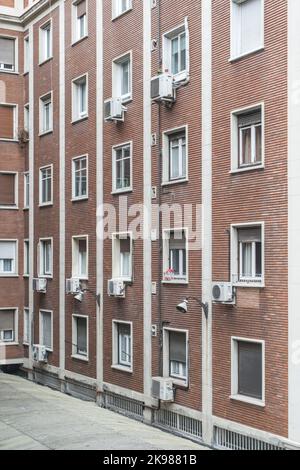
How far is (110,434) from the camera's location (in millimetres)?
15781

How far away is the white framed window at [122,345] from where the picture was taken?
61.0ft

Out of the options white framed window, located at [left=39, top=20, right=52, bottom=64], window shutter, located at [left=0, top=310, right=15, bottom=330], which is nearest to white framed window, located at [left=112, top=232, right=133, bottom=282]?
window shutter, located at [left=0, top=310, right=15, bottom=330]

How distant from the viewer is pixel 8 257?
83.4ft

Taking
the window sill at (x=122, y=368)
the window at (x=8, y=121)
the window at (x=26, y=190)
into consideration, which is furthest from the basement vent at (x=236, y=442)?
the window at (x=8, y=121)

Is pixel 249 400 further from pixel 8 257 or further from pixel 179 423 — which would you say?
pixel 8 257

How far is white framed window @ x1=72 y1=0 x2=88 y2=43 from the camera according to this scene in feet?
69.5

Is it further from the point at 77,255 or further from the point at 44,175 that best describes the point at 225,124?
the point at 44,175

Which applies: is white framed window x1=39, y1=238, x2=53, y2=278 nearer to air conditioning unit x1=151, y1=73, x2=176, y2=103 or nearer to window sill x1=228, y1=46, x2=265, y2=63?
air conditioning unit x1=151, y1=73, x2=176, y2=103

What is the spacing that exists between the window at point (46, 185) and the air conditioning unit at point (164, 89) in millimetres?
7742

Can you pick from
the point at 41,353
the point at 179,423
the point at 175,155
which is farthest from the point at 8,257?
the point at 179,423

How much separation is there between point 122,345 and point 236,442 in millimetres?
5495

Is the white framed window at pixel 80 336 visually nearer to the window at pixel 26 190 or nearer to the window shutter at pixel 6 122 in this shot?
the window at pixel 26 190

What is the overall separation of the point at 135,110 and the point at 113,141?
1437mm

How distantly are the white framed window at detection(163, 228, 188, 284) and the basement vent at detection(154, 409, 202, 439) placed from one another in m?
3.34
